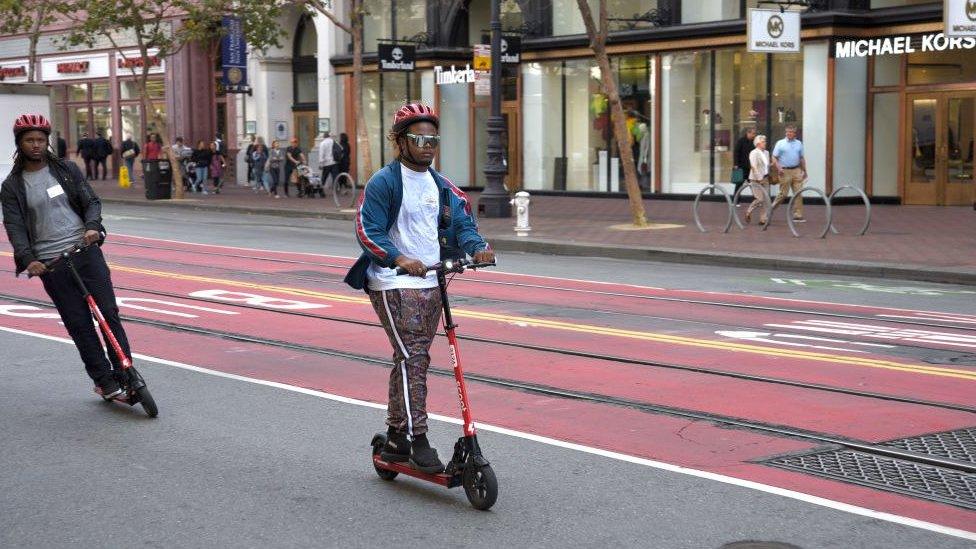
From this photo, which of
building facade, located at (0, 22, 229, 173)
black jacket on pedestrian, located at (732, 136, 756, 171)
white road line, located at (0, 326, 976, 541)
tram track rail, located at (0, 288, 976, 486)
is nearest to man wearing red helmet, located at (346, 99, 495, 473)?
white road line, located at (0, 326, 976, 541)

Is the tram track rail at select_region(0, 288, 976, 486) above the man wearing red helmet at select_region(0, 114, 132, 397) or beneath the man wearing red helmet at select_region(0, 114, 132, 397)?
beneath

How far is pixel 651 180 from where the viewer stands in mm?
32625

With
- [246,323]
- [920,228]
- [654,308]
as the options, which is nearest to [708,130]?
[920,228]

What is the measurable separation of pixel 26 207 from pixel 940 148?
23.3m

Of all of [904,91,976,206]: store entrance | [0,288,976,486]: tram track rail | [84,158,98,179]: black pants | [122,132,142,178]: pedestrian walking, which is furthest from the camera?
[84,158,98,179]: black pants

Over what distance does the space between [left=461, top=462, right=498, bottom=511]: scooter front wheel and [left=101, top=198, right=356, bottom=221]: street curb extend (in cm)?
2235

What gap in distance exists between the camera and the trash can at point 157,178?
35.3 meters

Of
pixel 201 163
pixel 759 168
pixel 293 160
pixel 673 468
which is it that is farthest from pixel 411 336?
pixel 201 163

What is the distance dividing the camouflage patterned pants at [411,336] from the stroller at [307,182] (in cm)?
2963

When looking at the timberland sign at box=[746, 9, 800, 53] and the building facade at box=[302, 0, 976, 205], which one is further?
the building facade at box=[302, 0, 976, 205]

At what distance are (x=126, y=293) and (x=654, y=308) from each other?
587cm

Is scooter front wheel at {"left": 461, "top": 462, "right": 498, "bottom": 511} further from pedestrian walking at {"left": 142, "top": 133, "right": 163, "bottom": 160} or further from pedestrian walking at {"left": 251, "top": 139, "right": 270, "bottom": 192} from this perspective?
pedestrian walking at {"left": 142, "top": 133, "right": 163, "bottom": 160}

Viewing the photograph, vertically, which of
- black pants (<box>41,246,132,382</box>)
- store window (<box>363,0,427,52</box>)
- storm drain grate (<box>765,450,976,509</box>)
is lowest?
storm drain grate (<box>765,450,976,509</box>)

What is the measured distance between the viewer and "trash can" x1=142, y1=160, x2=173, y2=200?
35281 millimetres
